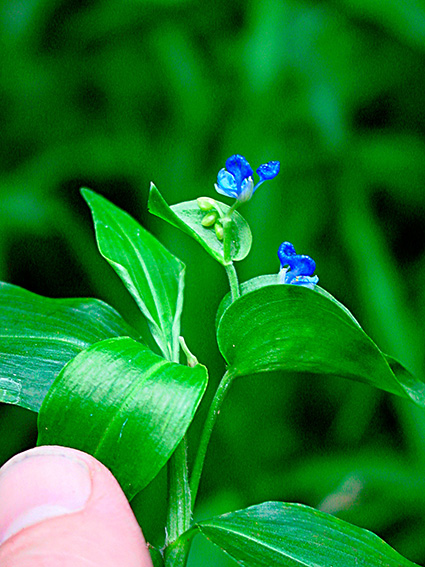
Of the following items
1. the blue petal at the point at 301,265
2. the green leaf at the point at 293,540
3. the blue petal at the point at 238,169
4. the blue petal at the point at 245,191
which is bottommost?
the green leaf at the point at 293,540

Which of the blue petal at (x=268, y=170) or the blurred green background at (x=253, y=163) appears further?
the blurred green background at (x=253, y=163)

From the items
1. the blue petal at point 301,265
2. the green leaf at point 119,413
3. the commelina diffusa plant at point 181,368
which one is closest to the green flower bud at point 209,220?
the commelina diffusa plant at point 181,368

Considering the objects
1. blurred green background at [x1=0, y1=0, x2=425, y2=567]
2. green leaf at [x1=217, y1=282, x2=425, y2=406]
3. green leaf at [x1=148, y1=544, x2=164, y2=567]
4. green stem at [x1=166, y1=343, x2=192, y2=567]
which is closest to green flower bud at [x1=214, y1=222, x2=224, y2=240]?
green leaf at [x1=217, y1=282, x2=425, y2=406]

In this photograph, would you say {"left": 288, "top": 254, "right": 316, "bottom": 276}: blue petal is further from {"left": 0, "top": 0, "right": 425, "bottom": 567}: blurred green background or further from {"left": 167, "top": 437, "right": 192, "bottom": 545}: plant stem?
{"left": 0, "top": 0, "right": 425, "bottom": 567}: blurred green background

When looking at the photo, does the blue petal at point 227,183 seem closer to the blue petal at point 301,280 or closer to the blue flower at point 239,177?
the blue flower at point 239,177

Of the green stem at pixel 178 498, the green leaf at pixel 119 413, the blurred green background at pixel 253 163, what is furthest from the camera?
the blurred green background at pixel 253 163

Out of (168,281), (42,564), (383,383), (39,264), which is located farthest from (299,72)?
(42,564)

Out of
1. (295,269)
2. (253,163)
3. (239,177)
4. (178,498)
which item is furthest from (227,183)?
(253,163)

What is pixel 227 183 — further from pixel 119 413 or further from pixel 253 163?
pixel 253 163
